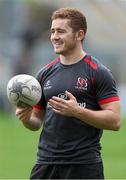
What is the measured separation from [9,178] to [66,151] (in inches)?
172

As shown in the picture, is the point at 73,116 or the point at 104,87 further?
the point at 104,87

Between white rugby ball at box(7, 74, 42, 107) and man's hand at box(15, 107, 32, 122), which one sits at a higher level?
white rugby ball at box(7, 74, 42, 107)

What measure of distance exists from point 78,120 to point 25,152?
778 cm

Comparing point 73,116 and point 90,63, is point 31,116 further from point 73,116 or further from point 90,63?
point 90,63

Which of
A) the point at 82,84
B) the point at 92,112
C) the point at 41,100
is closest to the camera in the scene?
the point at 92,112

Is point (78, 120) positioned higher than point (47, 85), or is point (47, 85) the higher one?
point (47, 85)

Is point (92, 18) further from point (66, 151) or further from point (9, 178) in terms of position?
point (66, 151)

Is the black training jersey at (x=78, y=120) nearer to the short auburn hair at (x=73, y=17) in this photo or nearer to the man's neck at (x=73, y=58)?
the man's neck at (x=73, y=58)

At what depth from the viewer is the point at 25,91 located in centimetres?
800

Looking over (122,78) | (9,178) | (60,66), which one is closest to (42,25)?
(122,78)

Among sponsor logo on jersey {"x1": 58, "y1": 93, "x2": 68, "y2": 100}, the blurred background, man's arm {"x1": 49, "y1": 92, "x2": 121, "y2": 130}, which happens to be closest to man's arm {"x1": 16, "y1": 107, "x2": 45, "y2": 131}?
sponsor logo on jersey {"x1": 58, "y1": 93, "x2": 68, "y2": 100}

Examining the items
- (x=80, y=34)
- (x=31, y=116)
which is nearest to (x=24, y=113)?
(x=31, y=116)

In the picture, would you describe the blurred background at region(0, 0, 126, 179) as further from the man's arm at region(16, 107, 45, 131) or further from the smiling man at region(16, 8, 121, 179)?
the smiling man at region(16, 8, 121, 179)

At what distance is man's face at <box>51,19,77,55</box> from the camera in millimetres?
7898
